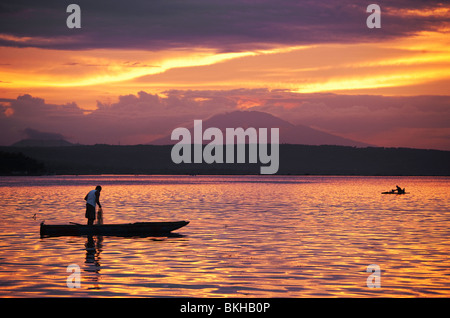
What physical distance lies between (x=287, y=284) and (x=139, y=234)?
18.0 metres

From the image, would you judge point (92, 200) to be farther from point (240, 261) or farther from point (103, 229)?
point (240, 261)

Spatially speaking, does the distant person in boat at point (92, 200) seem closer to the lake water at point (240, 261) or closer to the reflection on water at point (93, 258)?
the reflection on water at point (93, 258)

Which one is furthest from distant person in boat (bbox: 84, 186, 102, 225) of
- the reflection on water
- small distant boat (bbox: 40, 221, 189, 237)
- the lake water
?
the lake water

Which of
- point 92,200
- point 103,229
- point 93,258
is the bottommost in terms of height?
point 93,258

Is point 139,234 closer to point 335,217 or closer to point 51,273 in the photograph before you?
point 51,273

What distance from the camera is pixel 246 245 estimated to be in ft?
110

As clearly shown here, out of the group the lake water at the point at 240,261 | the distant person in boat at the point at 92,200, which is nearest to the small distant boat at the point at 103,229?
the lake water at the point at 240,261

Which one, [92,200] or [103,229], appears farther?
[103,229]

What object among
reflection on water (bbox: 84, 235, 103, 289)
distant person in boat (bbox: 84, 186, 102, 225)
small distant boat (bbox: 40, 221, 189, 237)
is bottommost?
reflection on water (bbox: 84, 235, 103, 289)

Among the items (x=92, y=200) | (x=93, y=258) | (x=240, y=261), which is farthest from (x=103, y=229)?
(x=240, y=261)

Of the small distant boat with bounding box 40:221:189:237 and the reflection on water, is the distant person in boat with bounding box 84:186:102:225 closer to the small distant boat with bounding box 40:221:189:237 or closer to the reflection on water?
the small distant boat with bounding box 40:221:189:237
